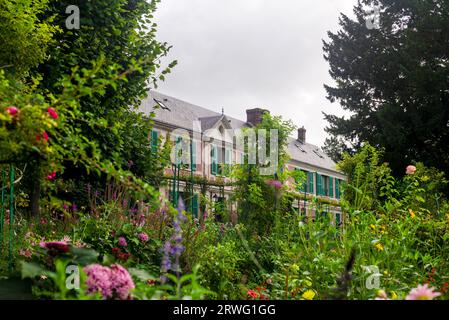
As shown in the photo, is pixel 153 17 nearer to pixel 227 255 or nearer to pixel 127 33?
pixel 127 33

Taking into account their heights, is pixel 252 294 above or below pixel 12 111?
below

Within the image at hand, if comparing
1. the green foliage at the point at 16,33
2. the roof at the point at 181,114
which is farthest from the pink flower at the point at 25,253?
the roof at the point at 181,114

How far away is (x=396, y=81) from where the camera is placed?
16062mm

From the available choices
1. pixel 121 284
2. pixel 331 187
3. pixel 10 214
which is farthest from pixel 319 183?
pixel 121 284

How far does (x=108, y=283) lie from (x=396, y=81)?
15620 mm

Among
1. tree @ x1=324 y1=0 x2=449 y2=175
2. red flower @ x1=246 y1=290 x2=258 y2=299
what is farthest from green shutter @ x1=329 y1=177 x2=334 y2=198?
red flower @ x1=246 y1=290 x2=258 y2=299

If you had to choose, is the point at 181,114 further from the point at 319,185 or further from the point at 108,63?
the point at 108,63

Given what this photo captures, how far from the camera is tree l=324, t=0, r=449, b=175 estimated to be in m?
14.2

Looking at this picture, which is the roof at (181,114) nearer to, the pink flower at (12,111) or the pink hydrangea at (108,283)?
the pink flower at (12,111)

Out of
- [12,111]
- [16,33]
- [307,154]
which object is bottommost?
[12,111]

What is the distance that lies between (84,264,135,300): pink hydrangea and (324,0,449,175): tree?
1325 centimetres

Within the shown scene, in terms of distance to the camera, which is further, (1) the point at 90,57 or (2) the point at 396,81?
(2) the point at 396,81
